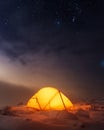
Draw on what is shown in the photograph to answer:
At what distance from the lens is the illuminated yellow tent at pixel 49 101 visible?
23.1m

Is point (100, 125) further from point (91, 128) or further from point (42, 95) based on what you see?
point (42, 95)

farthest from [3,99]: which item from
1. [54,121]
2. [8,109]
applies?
[54,121]

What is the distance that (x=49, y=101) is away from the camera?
23375 mm

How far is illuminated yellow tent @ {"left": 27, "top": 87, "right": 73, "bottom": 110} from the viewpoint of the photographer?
911 inches

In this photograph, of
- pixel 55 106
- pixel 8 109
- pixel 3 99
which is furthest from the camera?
pixel 3 99

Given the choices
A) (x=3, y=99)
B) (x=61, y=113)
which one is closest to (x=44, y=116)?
(x=61, y=113)

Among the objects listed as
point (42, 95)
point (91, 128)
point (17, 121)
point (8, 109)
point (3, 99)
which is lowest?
point (91, 128)

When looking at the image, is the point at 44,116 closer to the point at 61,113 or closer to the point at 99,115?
the point at 61,113

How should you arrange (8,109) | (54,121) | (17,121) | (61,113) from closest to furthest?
(17,121), (54,121), (61,113), (8,109)

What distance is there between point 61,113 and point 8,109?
4562 mm

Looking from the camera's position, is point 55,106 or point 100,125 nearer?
point 100,125

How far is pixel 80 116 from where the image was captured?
1867 cm

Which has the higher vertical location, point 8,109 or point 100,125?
point 8,109

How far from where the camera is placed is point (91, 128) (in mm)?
13867
